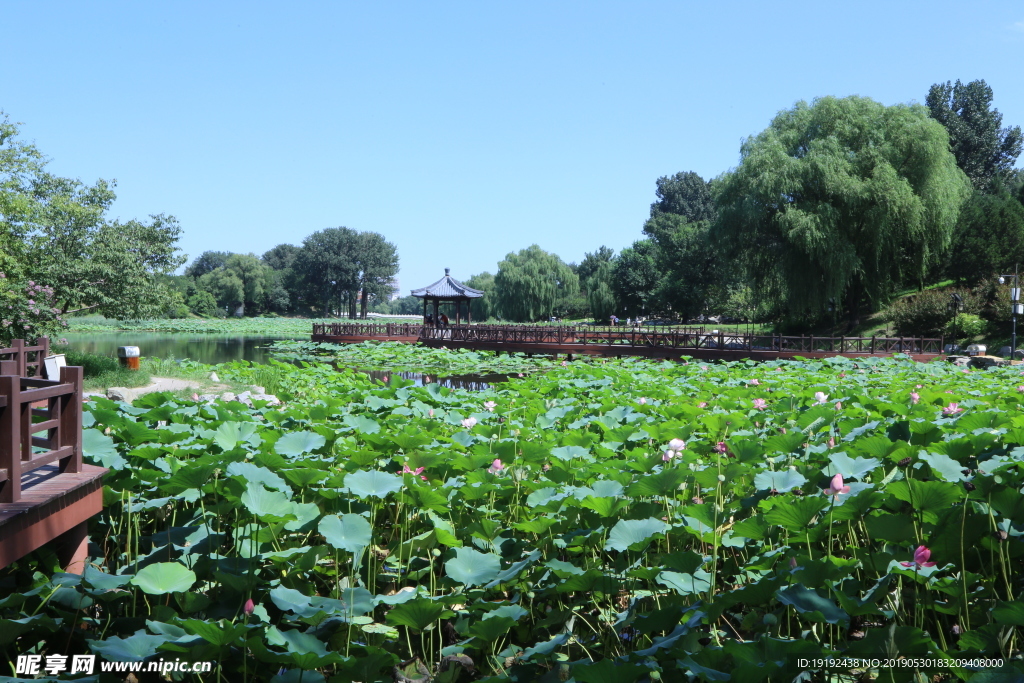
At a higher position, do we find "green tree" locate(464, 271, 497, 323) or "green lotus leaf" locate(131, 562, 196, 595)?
"green tree" locate(464, 271, 497, 323)

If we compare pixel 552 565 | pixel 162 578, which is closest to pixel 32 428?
pixel 162 578

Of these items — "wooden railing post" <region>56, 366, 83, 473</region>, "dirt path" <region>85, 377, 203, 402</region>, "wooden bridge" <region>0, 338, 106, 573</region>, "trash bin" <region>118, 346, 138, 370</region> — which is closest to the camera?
"wooden bridge" <region>0, 338, 106, 573</region>

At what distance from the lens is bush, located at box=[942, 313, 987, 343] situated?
23656mm

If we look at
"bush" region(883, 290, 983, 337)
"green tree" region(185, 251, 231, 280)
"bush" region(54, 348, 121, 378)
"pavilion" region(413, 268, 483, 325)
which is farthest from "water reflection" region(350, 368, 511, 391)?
"green tree" region(185, 251, 231, 280)

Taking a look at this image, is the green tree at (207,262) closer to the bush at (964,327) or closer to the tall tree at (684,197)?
the tall tree at (684,197)

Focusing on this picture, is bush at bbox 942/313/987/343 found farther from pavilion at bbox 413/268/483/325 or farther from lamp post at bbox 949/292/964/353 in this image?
pavilion at bbox 413/268/483/325

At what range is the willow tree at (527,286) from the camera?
49312 millimetres

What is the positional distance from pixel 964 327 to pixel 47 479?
26.4 meters

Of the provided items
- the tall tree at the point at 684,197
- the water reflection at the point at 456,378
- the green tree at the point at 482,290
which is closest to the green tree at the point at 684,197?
the tall tree at the point at 684,197

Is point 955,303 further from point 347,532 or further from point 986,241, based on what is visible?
point 347,532

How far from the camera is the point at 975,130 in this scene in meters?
43.4

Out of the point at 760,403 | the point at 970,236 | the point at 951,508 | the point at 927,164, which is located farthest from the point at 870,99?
the point at 951,508

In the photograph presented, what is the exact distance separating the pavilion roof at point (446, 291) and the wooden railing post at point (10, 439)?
29827 mm

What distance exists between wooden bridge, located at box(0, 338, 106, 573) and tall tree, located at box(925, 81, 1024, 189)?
4746 centimetres
